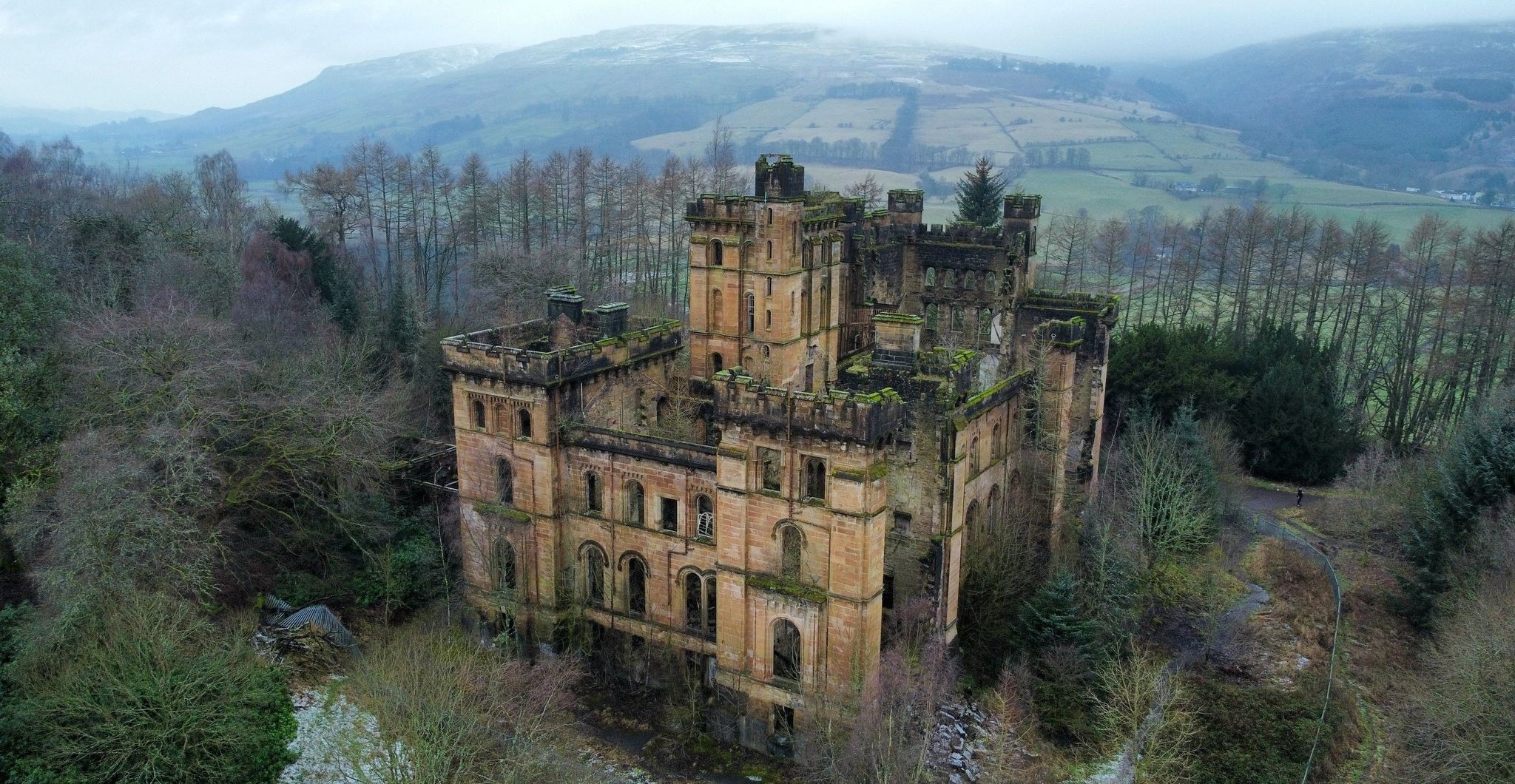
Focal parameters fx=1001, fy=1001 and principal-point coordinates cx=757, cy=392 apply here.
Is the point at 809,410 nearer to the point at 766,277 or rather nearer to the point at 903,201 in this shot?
the point at 766,277

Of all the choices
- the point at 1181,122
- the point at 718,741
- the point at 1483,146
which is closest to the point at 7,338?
the point at 718,741

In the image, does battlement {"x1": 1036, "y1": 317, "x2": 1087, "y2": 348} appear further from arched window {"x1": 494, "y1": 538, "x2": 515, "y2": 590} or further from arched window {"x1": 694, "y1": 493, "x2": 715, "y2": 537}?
arched window {"x1": 494, "y1": 538, "x2": 515, "y2": 590}

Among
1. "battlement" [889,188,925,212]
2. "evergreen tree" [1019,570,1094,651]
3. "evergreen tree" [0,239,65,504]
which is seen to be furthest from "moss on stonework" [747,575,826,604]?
"evergreen tree" [0,239,65,504]

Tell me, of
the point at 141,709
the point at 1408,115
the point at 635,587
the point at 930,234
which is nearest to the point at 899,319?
the point at 635,587

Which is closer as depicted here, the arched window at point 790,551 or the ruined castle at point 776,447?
the ruined castle at point 776,447

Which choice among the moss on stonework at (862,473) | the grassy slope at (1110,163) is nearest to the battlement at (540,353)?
the moss on stonework at (862,473)

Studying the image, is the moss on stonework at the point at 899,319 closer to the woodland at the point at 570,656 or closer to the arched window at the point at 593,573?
the woodland at the point at 570,656
